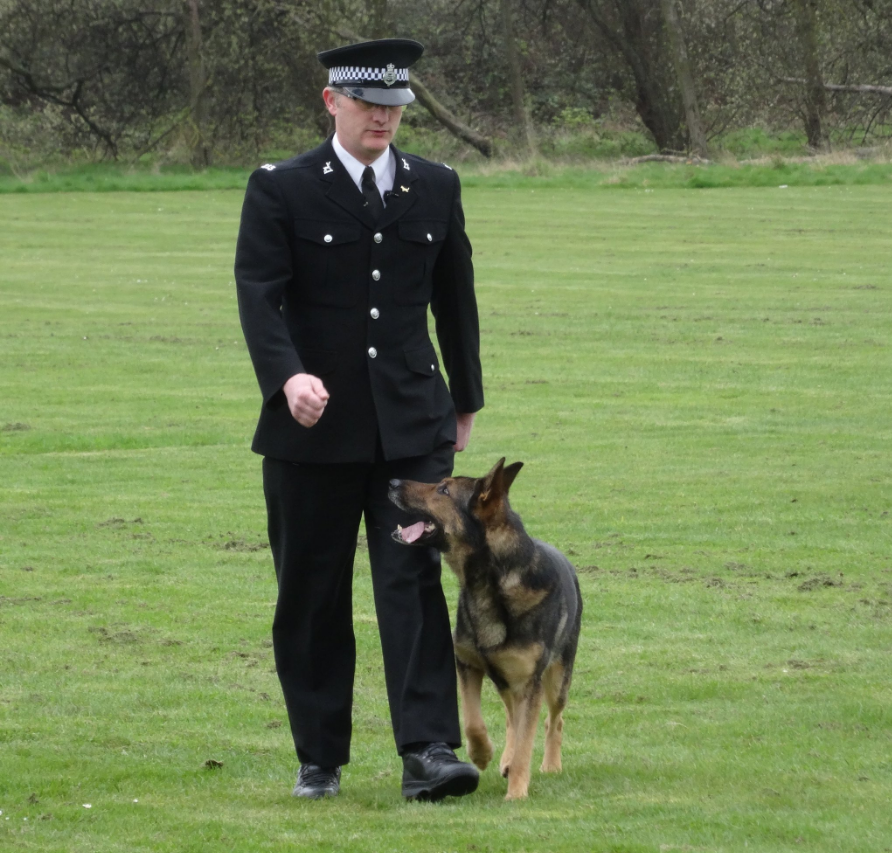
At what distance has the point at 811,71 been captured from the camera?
41.8 metres

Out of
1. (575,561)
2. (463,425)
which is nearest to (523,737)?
(463,425)

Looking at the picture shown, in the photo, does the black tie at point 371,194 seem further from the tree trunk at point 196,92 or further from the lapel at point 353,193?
the tree trunk at point 196,92

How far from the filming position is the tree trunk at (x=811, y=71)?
135 feet

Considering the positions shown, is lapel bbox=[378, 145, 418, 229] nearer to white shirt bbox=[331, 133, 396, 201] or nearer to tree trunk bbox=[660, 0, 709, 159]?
white shirt bbox=[331, 133, 396, 201]

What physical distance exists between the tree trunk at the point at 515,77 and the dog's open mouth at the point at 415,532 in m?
40.0

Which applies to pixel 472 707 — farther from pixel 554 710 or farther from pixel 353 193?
pixel 353 193

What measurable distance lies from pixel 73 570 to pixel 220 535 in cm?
121

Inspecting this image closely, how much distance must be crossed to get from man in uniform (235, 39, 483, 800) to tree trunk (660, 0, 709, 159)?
124 ft

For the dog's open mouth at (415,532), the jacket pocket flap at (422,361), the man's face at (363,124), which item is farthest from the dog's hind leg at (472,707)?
the man's face at (363,124)

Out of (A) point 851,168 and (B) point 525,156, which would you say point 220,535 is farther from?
(B) point 525,156

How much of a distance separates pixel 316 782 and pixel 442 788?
476mm

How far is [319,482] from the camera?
17.6 ft

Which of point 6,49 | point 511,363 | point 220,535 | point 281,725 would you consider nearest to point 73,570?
point 220,535

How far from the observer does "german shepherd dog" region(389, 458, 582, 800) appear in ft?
17.6
